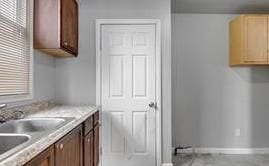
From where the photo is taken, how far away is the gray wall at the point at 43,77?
9.87ft

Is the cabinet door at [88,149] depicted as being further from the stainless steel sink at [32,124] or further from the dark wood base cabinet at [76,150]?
the stainless steel sink at [32,124]

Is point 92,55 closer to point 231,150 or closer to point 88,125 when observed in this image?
point 88,125

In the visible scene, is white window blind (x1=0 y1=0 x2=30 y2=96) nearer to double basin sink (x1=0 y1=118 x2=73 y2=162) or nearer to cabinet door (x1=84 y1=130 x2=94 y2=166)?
double basin sink (x1=0 y1=118 x2=73 y2=162)

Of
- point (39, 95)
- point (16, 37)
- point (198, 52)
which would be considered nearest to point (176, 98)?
point (198, 52)

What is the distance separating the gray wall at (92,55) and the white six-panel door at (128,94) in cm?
15

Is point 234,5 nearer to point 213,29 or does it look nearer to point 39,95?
point 213,29

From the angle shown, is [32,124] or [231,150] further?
[231,150]

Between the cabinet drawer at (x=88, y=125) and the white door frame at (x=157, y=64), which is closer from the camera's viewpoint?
the cabinet drawer at (x=88, y=125)

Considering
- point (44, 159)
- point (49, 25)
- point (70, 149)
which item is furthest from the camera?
point (49, 25)

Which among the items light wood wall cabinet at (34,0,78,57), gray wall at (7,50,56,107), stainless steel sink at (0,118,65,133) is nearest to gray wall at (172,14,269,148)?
gray wall at (7,50,56,107)

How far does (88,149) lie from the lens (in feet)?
9.12

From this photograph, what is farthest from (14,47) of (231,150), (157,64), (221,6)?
(231,150)

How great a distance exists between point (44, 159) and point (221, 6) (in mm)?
3513

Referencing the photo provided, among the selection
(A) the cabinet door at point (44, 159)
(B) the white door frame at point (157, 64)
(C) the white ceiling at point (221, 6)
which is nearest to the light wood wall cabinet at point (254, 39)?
(C) the white ceiling at point (221, 6)
